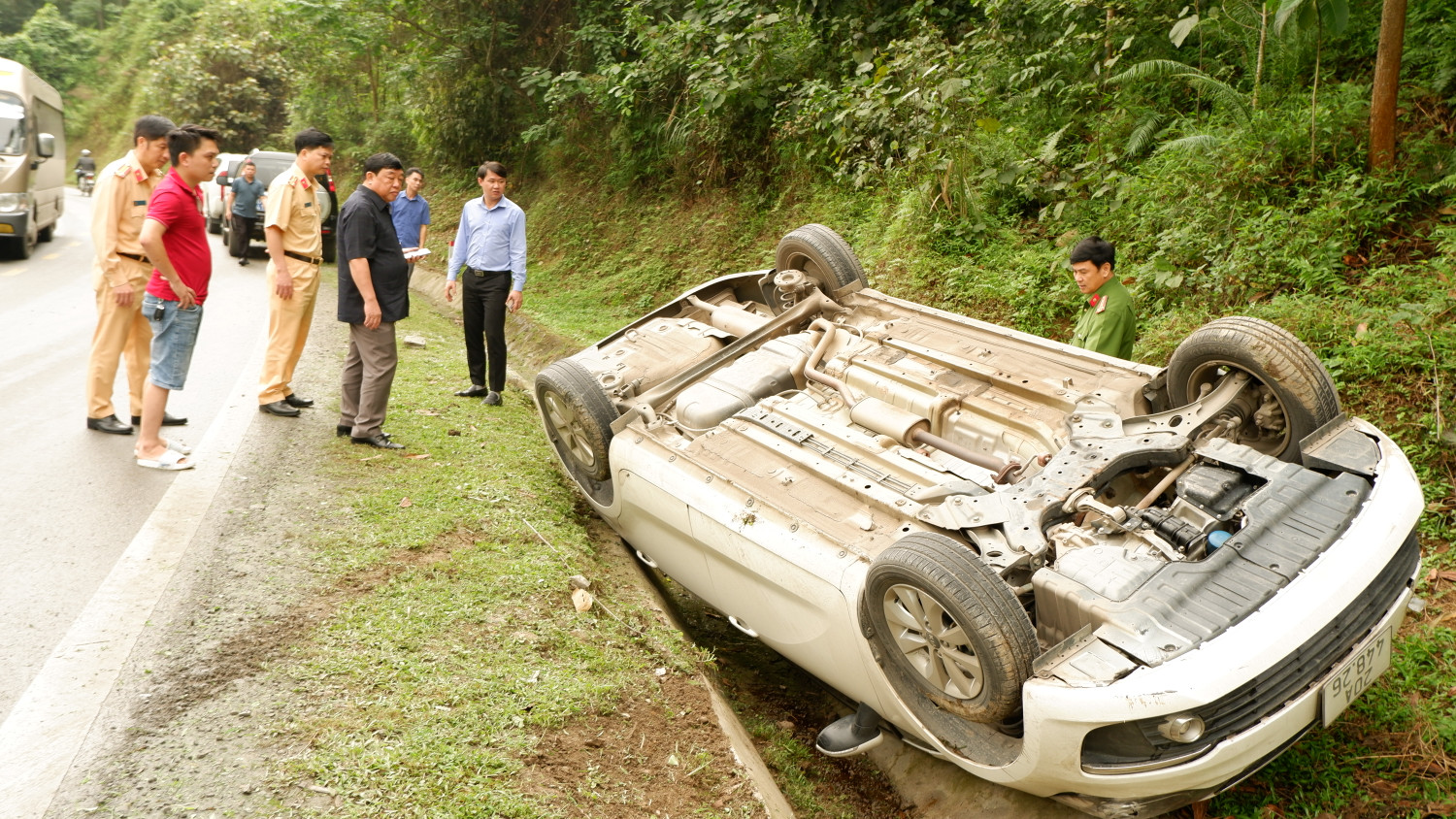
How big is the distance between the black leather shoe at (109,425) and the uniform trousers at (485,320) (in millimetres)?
2353

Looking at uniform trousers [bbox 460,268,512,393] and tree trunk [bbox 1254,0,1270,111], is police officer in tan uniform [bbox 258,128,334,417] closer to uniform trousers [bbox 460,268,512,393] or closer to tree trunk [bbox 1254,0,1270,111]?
uniform trousers [bbox 460,268,512,393]

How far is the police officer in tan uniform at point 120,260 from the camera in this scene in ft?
19.8

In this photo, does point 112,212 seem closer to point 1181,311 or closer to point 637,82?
point 1181,311

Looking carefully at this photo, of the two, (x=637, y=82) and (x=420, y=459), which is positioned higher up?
(x=637, y=82)

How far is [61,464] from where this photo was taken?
573cm

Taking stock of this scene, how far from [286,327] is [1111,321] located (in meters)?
5.34

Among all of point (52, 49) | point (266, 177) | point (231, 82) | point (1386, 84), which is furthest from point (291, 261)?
point (52, 49)

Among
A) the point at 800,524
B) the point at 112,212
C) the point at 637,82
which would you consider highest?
the point at 637,82

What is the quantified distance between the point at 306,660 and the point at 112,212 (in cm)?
378

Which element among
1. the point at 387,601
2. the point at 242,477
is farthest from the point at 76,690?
the point at 242,477

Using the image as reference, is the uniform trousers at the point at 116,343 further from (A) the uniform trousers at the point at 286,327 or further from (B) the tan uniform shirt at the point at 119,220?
(A) the uniform trousers at the point at 286,327

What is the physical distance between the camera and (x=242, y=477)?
5637mm

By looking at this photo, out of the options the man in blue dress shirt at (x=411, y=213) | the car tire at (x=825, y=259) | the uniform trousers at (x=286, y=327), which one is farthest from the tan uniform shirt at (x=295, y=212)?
the car tire at (x=825, y=259)

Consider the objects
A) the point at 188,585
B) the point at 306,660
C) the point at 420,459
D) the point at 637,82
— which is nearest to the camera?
the point at 306,660
